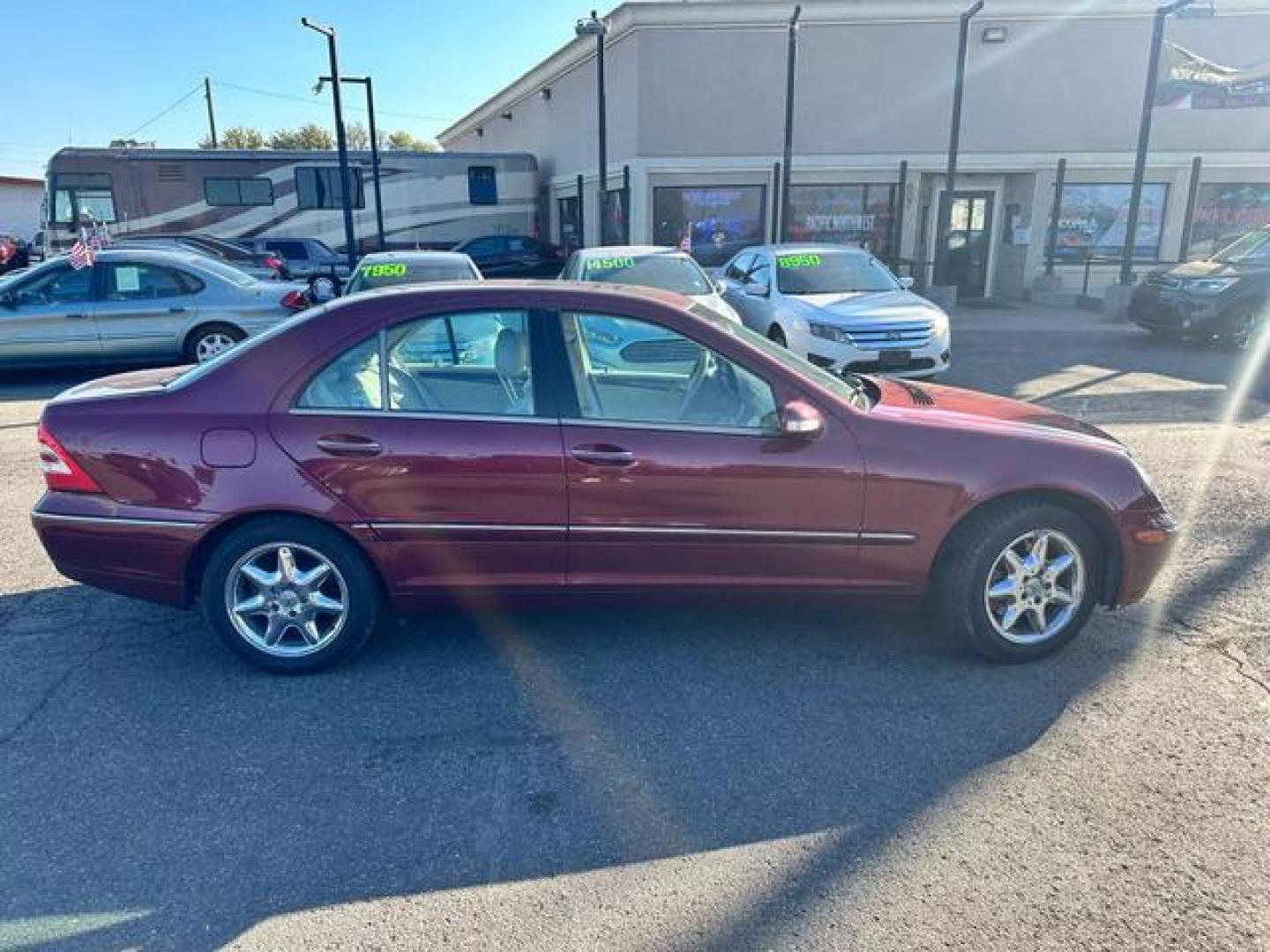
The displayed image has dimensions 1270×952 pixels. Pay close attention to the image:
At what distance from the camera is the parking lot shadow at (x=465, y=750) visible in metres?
2.39

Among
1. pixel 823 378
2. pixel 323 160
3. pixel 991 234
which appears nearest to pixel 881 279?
pixel 823 378

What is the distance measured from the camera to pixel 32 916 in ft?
7.30

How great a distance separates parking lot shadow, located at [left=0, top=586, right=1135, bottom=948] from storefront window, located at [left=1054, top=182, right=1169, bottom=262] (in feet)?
60.3

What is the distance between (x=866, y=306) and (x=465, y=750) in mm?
7504

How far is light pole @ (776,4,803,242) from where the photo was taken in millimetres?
16266

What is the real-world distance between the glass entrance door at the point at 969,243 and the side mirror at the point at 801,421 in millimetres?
17961

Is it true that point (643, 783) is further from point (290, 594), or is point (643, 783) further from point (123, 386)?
point (123, 386)

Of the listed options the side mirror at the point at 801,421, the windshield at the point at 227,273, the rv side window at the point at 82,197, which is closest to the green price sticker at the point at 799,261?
the windshield at the point at 227,273

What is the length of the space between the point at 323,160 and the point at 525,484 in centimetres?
2041

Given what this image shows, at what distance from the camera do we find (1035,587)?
3447mm

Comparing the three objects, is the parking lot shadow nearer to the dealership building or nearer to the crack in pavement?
the crack in pavement

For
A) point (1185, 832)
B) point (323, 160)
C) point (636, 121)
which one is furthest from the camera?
point (323, 160)

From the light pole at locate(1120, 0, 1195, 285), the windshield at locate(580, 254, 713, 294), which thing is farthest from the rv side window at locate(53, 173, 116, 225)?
the light pole at locate(1120, 0, 1195, 285)

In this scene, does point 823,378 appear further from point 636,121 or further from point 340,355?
point 636,121
